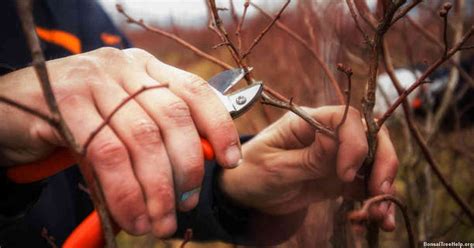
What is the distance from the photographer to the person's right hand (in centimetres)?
72

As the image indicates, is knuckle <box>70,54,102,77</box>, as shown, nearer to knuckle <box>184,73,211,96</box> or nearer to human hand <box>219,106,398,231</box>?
knuckle <box>184,73,211,96</box>

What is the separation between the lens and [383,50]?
123 centimetres

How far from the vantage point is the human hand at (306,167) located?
1.00 metres

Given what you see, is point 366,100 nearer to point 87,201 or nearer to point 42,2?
point 87,201

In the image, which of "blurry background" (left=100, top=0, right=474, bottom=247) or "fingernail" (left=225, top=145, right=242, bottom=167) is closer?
"fingernail" (left=225, top=145, right=242, bottom=167)

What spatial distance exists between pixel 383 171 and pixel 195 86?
1.51ft

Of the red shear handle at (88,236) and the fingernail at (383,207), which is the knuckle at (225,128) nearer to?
the red shear handle at (88,236)

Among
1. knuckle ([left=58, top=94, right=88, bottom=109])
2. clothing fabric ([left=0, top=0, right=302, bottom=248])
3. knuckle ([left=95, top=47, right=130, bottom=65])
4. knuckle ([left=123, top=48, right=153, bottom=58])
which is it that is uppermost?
knuckle ([left=95, top=47, right=130, bottom=65])

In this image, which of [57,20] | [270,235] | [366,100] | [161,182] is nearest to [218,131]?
[161,182]

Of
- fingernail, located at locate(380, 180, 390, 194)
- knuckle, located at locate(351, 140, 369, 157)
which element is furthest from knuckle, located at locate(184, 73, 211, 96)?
fingernail, located at locate(380, 180, 390, 194)

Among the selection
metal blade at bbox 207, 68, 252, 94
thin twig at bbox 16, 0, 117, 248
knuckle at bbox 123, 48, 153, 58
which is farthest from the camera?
metal blade at bbox 207, 68, 252, 94

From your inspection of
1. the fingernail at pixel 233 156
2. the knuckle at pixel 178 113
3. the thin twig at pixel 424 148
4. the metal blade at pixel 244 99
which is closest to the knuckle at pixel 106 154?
the knuckle at pixel 178 113

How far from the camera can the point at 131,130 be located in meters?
0.75

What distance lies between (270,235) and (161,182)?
0.81 meters
